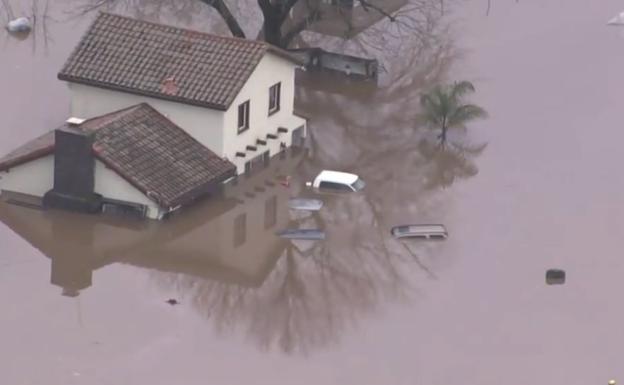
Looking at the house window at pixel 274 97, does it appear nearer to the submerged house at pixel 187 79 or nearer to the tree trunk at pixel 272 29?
the submerged house at pixel 187 79

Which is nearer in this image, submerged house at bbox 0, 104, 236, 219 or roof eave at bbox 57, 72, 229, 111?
submerged house at bbox 0, 104, 236, 219

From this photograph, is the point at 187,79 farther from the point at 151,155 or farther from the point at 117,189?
the point at 117,189

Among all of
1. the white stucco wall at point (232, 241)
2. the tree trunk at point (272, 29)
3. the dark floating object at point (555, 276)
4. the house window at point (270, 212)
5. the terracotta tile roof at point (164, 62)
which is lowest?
the dark floating object at point (555, 276)

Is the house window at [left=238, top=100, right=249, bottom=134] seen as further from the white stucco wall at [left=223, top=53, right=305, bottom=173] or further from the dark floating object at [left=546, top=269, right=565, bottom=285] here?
the dark floating object at [left=546, top=269, right=565, bottom=285]

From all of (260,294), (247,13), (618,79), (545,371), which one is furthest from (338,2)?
(545,371)

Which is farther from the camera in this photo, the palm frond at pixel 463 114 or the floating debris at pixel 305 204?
the palm frond at pixel 463 114

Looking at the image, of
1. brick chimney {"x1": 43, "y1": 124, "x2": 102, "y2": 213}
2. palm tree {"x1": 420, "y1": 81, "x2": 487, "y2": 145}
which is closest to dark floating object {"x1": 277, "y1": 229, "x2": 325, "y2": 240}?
brick chimney {"x1": 43, "y1": 124, "x2": 102, "y2": 213}

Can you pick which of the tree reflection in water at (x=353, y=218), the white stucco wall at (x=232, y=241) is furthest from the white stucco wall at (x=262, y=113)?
the white stucco wall at (x=232, y=241)

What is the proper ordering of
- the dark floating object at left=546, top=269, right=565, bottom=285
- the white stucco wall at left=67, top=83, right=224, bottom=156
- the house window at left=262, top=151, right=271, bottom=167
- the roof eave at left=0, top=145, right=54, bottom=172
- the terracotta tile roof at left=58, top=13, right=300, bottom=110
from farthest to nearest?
the house window at left=262, top=151, right=271, bottom=167, the terracotta tile roof at left=58, top=13, right=300, bottom=110, the white stucco wall at left=67, top=83, right=224, bottom=156, the roof eave at left=0, top=145, right=54, bottom=172, the dark floating object at left=546, top=269, right=565, bottom=285
